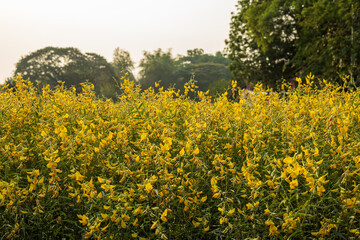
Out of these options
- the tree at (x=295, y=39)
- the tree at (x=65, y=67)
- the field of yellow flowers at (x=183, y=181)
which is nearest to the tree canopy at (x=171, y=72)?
the tree at (x=65, y=67)

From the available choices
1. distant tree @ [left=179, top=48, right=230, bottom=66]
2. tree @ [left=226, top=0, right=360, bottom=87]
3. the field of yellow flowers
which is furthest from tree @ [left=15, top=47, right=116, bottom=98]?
distant tree @ [left=179, top=48, right=230, bottom=66]

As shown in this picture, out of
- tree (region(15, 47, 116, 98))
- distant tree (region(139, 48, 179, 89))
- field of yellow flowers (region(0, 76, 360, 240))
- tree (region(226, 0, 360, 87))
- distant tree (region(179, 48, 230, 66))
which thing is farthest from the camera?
distant tree (region(179, 48, 230, 66))

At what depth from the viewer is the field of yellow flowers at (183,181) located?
2025 mm

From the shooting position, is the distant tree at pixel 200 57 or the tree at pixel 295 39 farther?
the distant tree at pixel 200 57

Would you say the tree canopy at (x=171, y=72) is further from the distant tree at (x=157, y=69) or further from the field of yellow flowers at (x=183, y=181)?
the field of yellow flowers at (x=183, y=181)

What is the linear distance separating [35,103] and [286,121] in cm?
314

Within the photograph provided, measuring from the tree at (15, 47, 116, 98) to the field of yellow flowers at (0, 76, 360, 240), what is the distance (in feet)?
111

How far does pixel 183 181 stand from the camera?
221 centimetres

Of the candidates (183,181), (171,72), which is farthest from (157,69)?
(183,181)

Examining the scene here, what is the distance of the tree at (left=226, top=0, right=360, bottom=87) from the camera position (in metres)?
12.7

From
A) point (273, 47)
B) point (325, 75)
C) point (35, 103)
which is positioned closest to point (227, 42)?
point (273, 47)

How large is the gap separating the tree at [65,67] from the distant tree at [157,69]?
667 inches

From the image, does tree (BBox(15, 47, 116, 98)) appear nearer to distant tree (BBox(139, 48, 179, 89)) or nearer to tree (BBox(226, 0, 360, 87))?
distant tree (BBox(139, 48, 179, 89))

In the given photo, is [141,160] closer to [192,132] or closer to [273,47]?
[192,132]
